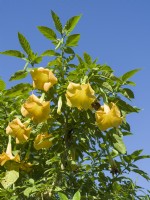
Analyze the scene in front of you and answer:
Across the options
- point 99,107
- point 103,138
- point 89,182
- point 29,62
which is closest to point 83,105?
point 99,107

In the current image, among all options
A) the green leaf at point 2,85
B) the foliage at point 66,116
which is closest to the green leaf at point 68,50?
the foliage at point 66,116

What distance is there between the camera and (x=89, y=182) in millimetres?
2795

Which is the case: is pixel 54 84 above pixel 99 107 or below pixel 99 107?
above

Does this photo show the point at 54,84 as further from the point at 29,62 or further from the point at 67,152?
the point at 67,152

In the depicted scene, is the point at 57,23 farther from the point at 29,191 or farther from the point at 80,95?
the point at 29,191

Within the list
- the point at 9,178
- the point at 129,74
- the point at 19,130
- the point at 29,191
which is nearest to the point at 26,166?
the point at 9,178

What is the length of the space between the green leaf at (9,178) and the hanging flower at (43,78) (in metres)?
0.70

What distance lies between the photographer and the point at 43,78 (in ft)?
7.37

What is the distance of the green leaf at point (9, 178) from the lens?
2.45 m

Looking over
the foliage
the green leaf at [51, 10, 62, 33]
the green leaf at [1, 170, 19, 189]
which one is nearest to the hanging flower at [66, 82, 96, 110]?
the foliage

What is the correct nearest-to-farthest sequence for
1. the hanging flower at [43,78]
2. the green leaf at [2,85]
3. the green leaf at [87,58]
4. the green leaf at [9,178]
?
1. the hanging flower at [43,78]
2. the green leaf at [87,58]
3. the green leaf at [9,178]
4. the green leaf at [2,85]

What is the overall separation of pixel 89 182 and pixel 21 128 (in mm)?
827

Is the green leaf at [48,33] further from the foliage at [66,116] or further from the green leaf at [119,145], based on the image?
the green leaf at [119,145]

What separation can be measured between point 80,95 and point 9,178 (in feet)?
2.81
